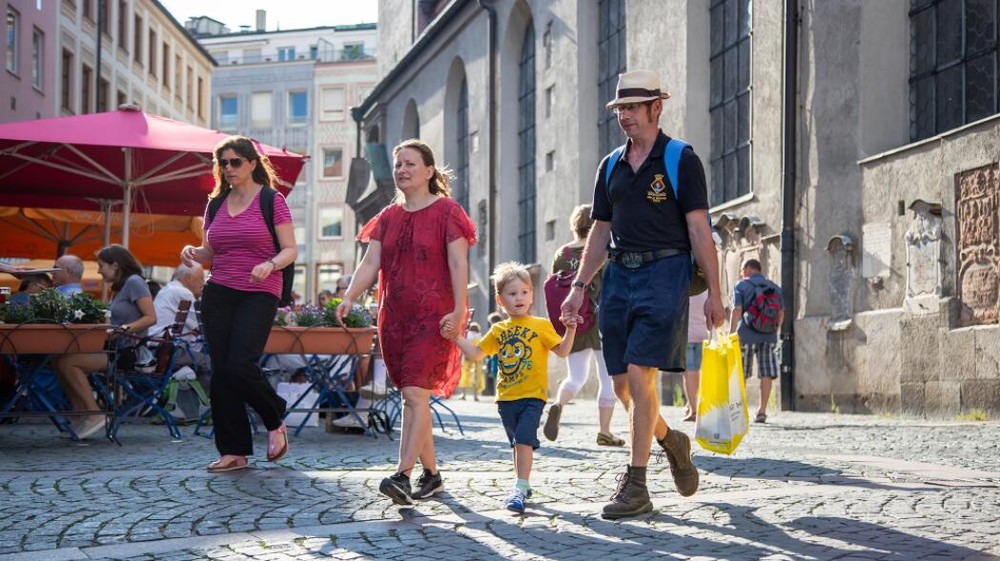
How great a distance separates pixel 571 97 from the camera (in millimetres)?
26125

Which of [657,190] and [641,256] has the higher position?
[657,190]

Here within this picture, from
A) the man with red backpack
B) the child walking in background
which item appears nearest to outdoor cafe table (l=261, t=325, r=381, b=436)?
the man with red backpack

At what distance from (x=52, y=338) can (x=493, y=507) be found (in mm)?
4578

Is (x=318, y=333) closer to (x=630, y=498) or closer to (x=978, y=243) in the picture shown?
(x=630, y=498)

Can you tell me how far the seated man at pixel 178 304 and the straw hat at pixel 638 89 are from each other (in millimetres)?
5803

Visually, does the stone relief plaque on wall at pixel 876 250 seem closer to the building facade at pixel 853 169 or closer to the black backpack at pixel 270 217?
the building facade at pixel 853 169

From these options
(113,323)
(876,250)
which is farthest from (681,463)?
(876,250)

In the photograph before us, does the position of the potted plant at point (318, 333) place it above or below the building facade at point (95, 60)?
below

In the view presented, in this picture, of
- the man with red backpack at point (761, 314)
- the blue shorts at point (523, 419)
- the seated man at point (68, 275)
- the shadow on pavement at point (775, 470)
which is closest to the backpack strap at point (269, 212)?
the blue shorts at point (523, 419)

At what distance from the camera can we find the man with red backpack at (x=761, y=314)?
14219 mm

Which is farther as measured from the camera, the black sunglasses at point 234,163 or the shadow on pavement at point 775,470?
the black sunglasses at point 234,163

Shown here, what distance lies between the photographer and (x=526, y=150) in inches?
1188

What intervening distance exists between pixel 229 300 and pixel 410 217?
1623 millimetres

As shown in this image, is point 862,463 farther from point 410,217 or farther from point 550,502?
point 410,217
